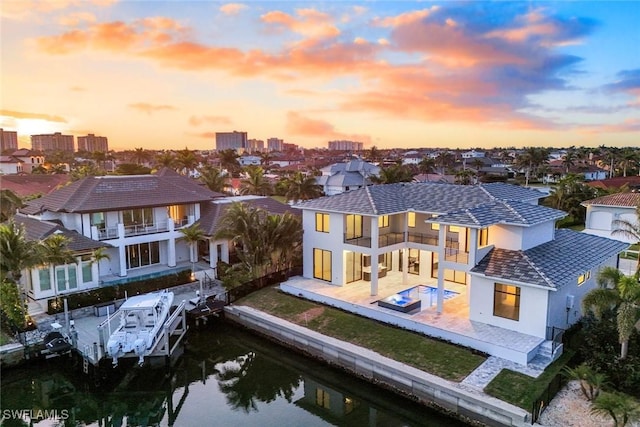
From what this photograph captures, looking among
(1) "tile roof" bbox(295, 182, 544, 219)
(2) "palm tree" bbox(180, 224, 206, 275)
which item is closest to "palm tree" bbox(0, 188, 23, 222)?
(2) "palm tree" bbox(180, 224, 206, 275)

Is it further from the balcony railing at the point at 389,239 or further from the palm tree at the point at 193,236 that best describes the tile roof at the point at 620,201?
the palm tree at the point at 193,236

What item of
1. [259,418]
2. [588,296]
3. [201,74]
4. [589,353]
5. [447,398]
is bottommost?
[259,418]

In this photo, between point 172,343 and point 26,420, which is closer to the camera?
point 26,420

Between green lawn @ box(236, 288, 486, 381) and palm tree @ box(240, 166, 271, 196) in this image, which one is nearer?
green lawn @ box(236, 288, 486, 381)

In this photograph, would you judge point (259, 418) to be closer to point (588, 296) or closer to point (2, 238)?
point (588, 296)

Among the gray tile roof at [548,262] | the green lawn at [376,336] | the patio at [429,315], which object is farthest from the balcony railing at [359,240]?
the gray tile roof at [548,262]

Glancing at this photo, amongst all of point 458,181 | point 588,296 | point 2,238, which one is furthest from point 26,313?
point 458,181

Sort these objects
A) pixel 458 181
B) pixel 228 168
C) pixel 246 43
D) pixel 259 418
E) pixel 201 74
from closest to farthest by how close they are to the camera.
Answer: pixel 259 418 < pixel 246 43 < pixel 201 74 < pixel 458 181 < pixel 228 168

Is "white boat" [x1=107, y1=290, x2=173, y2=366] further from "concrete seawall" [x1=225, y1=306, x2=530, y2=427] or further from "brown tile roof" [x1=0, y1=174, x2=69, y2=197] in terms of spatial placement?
"brown tile roof" [x1=0, y1=174, x2=69, y2=197]
